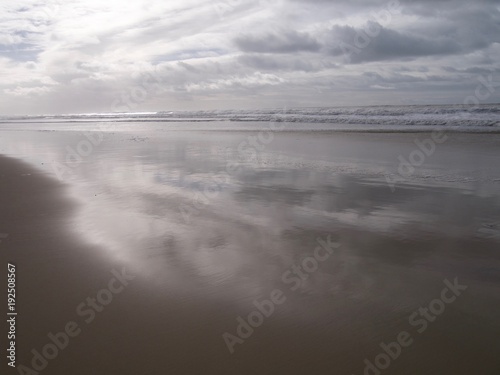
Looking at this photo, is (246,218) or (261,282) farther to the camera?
(246,218)

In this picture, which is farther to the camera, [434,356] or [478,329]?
[478,329]

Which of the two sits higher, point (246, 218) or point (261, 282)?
point (246, 218)

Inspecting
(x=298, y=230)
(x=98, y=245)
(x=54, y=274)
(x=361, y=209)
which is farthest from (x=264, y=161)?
(x=54, y=274)

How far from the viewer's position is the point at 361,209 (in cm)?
659

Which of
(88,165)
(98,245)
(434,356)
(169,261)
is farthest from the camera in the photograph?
(88,165)

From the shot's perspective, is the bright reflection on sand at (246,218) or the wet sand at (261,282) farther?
the bright reflection on sand at (246,218)

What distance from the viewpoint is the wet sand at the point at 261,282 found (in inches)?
113

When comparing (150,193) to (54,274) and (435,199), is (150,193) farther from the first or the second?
(435,199)

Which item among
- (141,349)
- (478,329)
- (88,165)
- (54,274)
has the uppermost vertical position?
(88,165)

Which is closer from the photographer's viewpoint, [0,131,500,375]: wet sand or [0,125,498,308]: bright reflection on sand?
[0,131,500,375]: wet sand

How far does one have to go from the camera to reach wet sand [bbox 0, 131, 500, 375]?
286 cm

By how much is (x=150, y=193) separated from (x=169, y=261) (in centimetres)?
362

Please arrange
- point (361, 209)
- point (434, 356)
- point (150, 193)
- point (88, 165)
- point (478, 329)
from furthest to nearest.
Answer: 1. point (88, 165)
2. point (150, 193)
3. point (361, 209)
4. point (478, 329)
5. point (434, 356)

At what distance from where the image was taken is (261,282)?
3.96 metres
